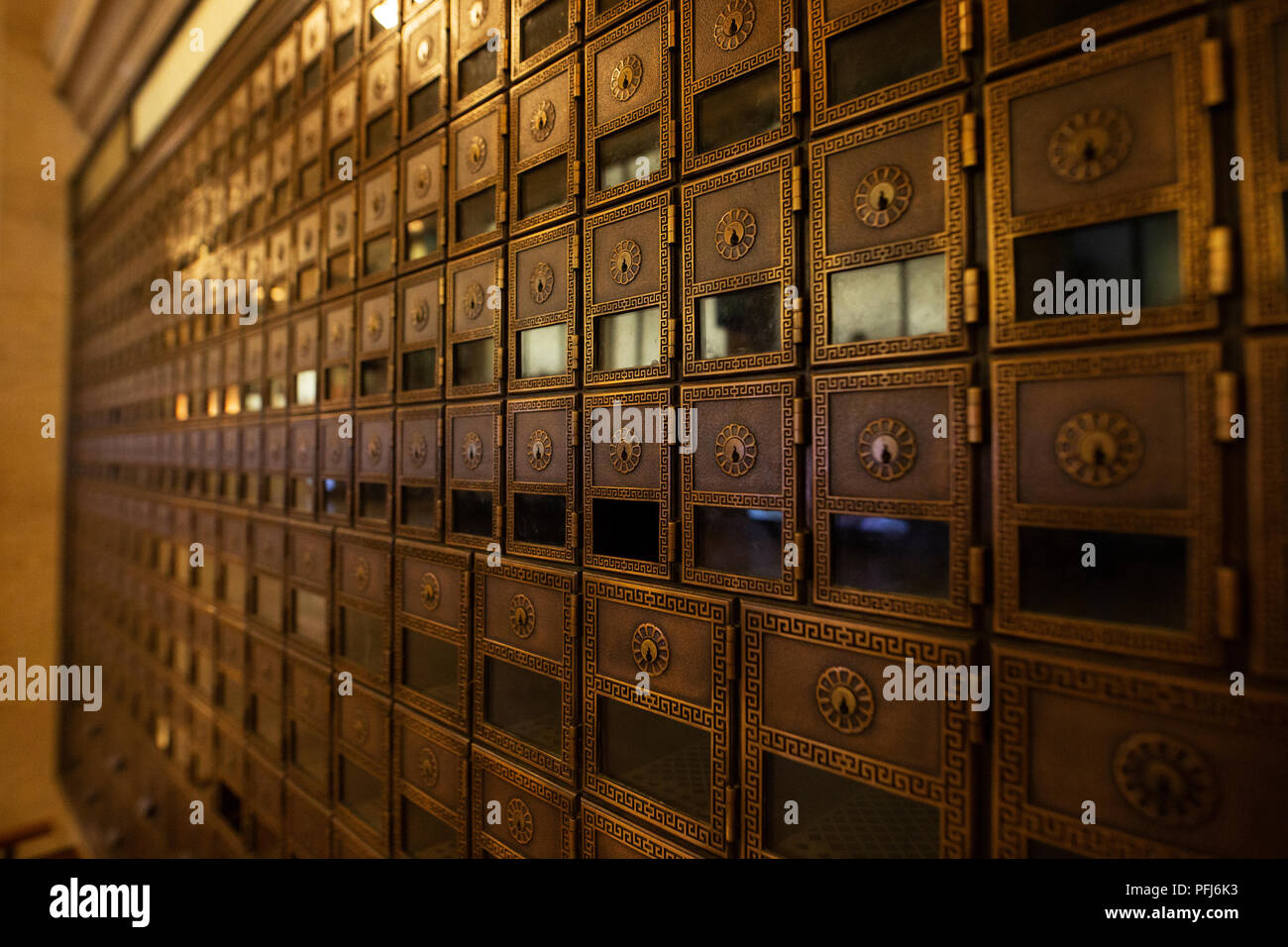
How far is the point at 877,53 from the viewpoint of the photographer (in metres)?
1.96

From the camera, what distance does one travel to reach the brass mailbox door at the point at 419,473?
3.32 metres

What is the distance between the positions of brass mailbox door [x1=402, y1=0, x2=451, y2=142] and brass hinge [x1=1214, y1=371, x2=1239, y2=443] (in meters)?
3.33

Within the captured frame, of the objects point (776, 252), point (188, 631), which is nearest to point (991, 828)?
point (776, 252)

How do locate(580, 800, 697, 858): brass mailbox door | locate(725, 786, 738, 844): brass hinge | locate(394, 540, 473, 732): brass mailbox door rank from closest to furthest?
locate(725, 786, 738, 844): brass hinge, locate(580, 800, 697, 858): brass mailbox door, locate(394, 540, 473, 732): brass mailbox door

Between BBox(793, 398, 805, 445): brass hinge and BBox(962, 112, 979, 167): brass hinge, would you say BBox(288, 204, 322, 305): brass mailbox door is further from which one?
BBox(962, 112, 979, 167): brass hinge

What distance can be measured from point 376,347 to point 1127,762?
370 centimetres

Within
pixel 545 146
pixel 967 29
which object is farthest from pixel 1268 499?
pixel 545 146

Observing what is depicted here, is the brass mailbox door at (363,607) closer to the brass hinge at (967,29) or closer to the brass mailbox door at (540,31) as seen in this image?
the brass mailbox door at (540,31)

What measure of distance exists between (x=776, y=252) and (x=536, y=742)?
2.17m

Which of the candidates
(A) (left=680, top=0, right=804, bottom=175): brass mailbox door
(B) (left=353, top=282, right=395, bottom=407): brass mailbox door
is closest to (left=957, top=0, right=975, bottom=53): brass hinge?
(A) (left=680, top=0, right=804, bottom=175): brass mailbox door

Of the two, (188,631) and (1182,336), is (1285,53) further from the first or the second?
(188,631)

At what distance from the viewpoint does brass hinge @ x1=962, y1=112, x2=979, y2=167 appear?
174 centimetres

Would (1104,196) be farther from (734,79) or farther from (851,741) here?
(851,741)

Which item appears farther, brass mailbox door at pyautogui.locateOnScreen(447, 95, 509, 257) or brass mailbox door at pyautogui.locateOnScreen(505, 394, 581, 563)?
brass mailbox door at pyautogui.locateOnScreen(447, 95, 509, 257)
